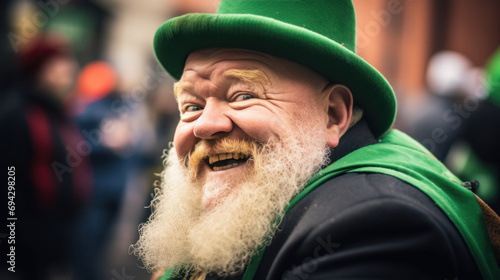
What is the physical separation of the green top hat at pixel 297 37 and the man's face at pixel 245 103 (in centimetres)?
6

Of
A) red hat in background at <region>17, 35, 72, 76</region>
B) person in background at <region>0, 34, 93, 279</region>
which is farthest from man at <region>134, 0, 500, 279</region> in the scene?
red hat in background at <region>17, 35, 72, 76</region>

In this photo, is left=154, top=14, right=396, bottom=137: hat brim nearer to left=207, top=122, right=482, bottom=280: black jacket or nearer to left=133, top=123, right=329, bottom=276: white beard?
left=133, top=123, right=329, bottom=276: white beard

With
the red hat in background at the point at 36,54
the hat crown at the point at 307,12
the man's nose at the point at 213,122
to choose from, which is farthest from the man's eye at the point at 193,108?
the red hat in background at the point at 36,54

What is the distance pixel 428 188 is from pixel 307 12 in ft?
3.16

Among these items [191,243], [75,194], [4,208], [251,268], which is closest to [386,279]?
[251,268]

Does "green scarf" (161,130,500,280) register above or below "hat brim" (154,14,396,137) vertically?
below

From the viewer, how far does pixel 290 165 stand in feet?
6.48

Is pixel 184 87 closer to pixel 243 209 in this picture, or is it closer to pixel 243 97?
pixel 243 97

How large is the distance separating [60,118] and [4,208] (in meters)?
1.13

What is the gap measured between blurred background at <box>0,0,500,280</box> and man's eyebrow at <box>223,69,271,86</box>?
1119 mm

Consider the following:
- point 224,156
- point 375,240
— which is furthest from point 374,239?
point 224,156

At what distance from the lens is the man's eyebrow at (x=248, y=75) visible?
199cm

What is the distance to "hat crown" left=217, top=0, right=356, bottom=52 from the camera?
6.66 feet

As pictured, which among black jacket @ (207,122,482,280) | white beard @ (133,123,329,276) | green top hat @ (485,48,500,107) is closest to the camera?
black jacket @ (207,122,482,280)
